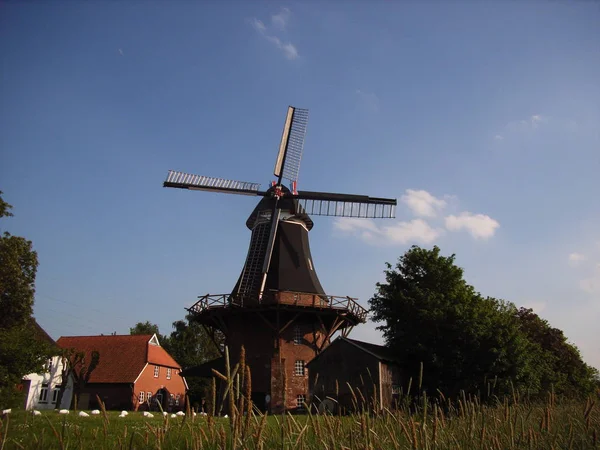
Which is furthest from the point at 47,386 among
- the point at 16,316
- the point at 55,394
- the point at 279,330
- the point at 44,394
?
the point at 279,330

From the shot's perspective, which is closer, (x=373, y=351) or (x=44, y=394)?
(x=373, y=351)

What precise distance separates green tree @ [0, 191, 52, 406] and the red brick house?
12583mm

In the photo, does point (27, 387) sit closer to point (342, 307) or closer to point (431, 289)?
point (342, 307)

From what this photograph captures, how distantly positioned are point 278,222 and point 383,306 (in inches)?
315

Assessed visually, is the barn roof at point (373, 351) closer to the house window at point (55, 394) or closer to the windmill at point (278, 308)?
the windmill at point (278, 308)

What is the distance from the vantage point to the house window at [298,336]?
25.2 meters

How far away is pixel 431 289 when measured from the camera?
25922 millimetres

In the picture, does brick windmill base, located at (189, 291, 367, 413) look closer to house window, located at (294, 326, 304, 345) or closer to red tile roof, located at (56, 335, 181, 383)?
house window, located at (294, 326, 304, 345)

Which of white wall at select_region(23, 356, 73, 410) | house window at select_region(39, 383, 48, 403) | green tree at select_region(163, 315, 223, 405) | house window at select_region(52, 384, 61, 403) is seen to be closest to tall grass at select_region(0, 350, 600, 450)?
white wall at select_region(23, 356, 73, 410)

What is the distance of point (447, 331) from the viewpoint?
23844 mm

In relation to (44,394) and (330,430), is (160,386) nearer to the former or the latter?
(44,394)

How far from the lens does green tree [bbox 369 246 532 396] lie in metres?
22.5

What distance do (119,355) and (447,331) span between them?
26814 millimetres

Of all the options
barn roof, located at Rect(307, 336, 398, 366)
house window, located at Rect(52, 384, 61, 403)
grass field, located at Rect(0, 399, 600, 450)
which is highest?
barn roof, located at Rect(307, 336, 398, 366)
